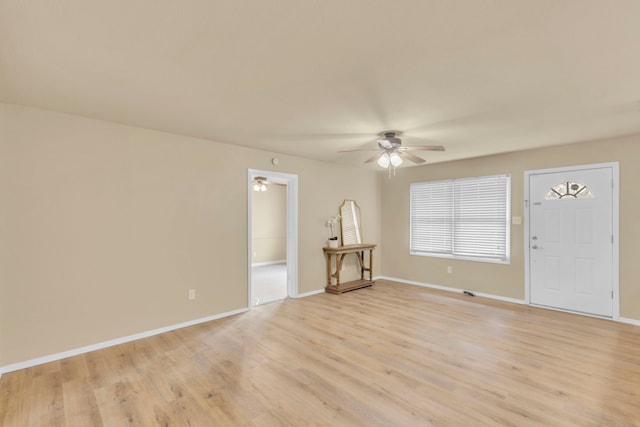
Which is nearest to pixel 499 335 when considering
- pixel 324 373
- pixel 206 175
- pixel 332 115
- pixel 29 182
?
pixel 324 373

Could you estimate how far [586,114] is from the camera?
315 cm

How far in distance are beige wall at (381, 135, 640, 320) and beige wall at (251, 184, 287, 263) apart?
11.9ft

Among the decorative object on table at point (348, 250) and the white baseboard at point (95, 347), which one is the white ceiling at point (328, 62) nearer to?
the white baseboard at point (95, 347)

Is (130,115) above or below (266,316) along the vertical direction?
above

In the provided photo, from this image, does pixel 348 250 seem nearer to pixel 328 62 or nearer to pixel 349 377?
pixel 349 377

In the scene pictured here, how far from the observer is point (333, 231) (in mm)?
5879

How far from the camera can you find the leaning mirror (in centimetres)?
603

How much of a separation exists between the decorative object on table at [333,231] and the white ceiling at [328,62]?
2516 mm

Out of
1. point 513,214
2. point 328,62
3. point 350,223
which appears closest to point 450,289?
point 513,214

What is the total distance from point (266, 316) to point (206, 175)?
6.99 ft

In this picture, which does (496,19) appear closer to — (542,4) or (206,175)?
(542,4)

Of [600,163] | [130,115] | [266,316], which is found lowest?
[266,316]

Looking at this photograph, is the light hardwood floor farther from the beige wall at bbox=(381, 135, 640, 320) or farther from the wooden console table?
the wooden console table

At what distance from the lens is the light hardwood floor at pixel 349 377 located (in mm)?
2148
